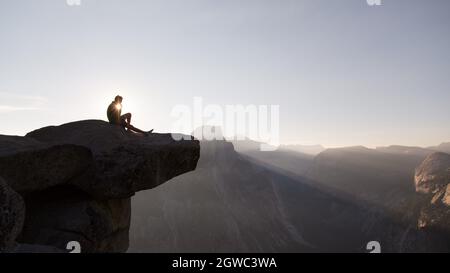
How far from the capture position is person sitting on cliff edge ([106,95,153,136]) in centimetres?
1841

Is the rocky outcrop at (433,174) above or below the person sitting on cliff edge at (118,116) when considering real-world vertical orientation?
below

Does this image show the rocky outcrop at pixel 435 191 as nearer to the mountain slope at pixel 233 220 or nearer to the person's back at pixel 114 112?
the mountain slope at pixel 233 220

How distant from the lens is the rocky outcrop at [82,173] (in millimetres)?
13680

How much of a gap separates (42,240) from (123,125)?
7174mm

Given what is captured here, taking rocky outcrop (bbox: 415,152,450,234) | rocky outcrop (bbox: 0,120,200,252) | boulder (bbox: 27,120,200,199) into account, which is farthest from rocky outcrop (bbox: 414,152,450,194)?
rocky outcrop (bbox: 0,120,200,252)

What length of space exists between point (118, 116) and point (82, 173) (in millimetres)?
4232

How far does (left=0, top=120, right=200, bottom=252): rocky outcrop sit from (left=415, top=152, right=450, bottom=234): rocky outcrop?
393 feet

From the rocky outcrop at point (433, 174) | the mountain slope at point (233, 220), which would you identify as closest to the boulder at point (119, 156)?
the mountain slope at point (233, 220)

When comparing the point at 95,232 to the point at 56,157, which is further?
the point at 95,232

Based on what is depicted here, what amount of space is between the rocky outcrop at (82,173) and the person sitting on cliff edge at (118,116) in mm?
812

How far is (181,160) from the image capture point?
1811 centimetres

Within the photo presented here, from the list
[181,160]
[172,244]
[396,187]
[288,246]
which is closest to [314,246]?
[288,246]

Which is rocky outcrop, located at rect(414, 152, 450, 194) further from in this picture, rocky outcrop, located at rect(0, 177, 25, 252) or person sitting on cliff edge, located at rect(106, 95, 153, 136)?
rocky outcrop, located at rect(0, 177, 25, 252)
